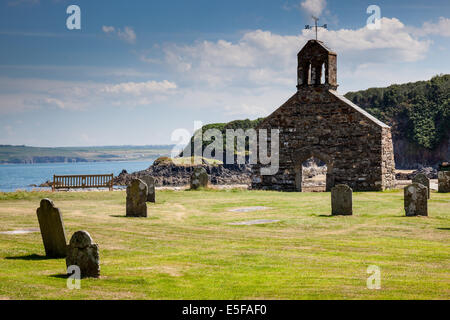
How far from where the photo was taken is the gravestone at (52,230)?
1128 cm

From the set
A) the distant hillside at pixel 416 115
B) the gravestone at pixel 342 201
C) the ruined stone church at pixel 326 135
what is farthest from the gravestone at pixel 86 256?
the distant hillside at pixel 416 115

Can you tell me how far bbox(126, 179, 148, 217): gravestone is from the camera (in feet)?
61.6

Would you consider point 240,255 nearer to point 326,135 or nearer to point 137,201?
point 137,201

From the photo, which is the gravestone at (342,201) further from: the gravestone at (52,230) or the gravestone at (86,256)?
the gravestone at (86,256)

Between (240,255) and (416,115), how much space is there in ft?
242

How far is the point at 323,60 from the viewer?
3200 cm

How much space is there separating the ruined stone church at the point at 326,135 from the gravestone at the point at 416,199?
41.0ft

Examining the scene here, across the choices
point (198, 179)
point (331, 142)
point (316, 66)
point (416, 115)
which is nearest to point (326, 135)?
point (331, 142)

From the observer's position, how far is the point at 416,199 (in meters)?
17.8

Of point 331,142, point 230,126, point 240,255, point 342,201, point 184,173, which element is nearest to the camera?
point 240,255

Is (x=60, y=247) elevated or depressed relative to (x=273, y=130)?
depressed

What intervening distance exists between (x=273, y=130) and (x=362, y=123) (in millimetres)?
5478

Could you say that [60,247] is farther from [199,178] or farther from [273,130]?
[273,130]
